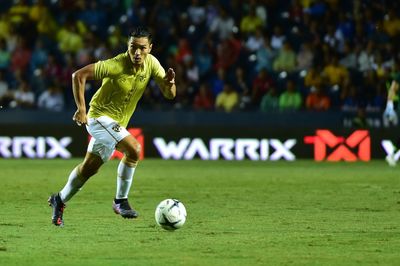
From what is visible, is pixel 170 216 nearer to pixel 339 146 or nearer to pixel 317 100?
pixel 339 146

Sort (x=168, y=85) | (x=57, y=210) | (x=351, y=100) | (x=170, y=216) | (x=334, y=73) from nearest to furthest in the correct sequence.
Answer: (x=170, y=216), (x=57, y=210), (x=168, y=85), (x=351, y=100), (x=334, y=73)

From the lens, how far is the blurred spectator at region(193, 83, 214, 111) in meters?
23.8

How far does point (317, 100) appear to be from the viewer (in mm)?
23125

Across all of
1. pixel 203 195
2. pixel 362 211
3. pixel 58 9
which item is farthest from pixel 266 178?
pixel 58 9

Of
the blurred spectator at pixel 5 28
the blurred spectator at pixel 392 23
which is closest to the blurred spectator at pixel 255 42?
the blurred spectator at pixel 392 23

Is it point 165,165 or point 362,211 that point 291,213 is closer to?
point 362,211

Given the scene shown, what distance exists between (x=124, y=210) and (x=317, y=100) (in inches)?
482

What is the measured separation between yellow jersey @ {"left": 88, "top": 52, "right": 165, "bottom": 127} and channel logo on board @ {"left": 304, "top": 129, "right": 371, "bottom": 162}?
1134 cm

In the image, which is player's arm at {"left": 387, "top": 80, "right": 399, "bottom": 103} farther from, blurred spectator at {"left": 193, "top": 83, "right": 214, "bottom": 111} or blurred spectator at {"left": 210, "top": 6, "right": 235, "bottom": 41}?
blurred spectator at {"left": 210, "top": 6, "right": 235, "bottom": 41}

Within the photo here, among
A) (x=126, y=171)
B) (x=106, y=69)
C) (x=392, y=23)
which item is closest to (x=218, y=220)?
(x=126, y=171)

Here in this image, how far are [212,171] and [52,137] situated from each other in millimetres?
5048

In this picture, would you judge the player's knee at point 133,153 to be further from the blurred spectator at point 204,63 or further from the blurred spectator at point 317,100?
the blurred spectator at point 204,63

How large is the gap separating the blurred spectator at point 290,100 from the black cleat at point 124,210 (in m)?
12.0

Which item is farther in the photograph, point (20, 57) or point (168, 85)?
point (20, 57)
